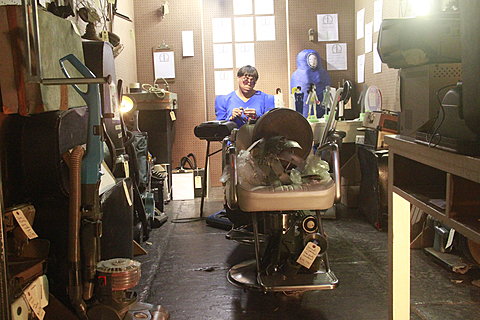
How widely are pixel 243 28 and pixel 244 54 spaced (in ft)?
1.11

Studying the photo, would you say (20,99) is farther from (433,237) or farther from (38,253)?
(433,237)

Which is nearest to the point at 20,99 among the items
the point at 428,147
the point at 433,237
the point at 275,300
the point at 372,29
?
the point at 428,147

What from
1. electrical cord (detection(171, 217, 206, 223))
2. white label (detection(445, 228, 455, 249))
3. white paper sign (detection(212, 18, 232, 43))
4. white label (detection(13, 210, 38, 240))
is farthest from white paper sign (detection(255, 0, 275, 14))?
white label (detection(13, 210, 38, 240))

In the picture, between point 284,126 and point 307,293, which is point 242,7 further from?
point 307,293

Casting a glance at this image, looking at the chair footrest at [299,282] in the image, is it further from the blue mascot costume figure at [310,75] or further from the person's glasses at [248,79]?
the blue mascot costume figure at [310,75]

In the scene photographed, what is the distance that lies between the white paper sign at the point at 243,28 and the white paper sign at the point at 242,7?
8 centimetres

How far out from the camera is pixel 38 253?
218 cm

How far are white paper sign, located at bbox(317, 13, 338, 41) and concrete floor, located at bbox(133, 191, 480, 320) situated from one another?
2.99 metres

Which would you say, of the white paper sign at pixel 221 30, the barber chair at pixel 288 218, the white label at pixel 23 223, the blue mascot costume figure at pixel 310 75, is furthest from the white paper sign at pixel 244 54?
the white label at pixel 23 223

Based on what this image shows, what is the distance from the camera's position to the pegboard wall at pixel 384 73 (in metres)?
4.80

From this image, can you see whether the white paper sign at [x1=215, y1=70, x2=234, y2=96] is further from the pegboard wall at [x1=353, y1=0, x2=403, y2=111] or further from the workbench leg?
the workbench leg

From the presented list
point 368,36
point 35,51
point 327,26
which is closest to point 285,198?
point 35,51

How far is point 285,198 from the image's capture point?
2840mm

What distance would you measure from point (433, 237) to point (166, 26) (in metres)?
4.26
